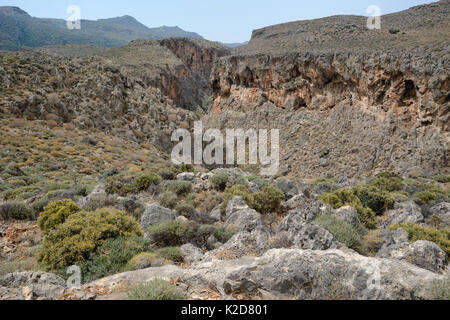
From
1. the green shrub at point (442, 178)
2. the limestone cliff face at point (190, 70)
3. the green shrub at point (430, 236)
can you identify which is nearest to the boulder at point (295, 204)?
the green shrub at point (430, 236)

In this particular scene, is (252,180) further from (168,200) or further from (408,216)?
(408,216)

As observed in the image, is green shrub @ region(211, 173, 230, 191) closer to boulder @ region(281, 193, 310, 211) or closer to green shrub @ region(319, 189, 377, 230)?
boulder @ region(281, 193, 310, 211)

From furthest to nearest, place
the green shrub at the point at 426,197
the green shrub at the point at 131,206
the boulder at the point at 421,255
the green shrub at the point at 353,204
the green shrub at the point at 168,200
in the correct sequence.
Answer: the green shrub at the point at 426,197 → the green shrub at the point at 168,200 → the green shrub at the point at 353,204 → the green shrub at the point at 131,206 → the boulder at the point at 421,255

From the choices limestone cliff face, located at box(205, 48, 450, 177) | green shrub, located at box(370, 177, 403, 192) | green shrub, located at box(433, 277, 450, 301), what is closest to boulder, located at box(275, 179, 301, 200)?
green shrub, located at box(370, 177, 403, 192)

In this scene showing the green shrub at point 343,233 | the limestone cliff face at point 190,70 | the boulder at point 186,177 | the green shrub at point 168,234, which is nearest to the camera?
the green shrub at point 343,233

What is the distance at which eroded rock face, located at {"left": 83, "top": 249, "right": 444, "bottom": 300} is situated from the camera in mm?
3547

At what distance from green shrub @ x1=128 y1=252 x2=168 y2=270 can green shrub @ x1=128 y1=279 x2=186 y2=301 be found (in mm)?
1403

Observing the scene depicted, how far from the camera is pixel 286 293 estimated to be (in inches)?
147

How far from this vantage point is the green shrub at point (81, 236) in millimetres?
5250

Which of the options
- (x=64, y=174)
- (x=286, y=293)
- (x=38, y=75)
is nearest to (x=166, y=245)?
(x=286, y=293)

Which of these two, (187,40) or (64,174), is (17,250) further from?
(187,40)

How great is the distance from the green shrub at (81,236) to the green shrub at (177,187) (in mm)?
4694

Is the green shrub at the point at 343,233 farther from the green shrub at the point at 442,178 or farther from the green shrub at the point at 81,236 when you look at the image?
the green shrub at the point at 442,178

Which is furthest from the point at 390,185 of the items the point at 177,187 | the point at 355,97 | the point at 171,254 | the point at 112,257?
the point at 112,257
